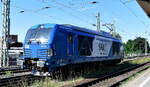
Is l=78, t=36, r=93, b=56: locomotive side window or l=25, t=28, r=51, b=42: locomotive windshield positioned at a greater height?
l=25, t=28, r=51, b=42: locomotive windshield

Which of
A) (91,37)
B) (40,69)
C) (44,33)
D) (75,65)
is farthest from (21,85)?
(91,37)

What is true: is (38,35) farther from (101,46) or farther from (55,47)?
(101,46)

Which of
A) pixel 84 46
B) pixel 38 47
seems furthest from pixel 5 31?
pixel 38 47

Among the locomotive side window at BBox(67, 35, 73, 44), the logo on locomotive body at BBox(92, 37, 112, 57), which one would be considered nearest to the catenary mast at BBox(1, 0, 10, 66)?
the logo on locomotive body at BBox(92, 37, 112, 57)

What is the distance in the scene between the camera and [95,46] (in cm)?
2002

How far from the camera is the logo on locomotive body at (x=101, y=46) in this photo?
20094mm

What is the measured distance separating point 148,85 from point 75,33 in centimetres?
625

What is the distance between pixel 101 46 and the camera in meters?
21.6

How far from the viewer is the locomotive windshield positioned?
49.7 feet

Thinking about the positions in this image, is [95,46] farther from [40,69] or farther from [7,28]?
[7,28]

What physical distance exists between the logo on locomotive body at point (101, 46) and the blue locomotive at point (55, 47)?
0.77 m

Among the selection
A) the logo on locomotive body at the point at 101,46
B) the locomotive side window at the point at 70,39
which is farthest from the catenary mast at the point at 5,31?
the locomotive side window at the point at 70,39

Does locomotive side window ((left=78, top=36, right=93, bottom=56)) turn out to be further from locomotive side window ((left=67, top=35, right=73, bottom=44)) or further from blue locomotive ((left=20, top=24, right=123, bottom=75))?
locomotive side window ((left=67, top=35, right=73, bottom=44))

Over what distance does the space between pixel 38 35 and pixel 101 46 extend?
24.3 feet
